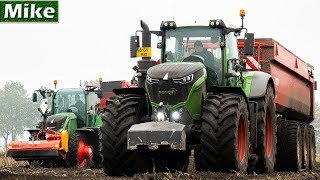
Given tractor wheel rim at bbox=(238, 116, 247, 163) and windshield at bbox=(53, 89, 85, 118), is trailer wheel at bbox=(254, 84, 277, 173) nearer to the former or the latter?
tractor wheel rim at bbox=(238, 116, 247, 163)

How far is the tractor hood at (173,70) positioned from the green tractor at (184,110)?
0.6 inches

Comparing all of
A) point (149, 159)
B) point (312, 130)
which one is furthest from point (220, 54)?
point (312, 130)

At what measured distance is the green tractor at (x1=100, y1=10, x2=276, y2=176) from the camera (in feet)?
35.5

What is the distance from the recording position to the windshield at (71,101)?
21.4m

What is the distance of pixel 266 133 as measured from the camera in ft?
48.5

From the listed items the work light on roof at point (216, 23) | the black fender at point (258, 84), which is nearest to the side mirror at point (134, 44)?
the work light on roof at point (216, 23)

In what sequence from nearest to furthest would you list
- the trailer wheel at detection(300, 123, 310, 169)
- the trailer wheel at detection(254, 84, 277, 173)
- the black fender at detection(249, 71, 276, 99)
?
the trailer wheel at detection(254, 84, 277, 173) → the black fender at detection(249, 71, 276, 99) → the trailer wheel at detection(300, 123, 310, 169)

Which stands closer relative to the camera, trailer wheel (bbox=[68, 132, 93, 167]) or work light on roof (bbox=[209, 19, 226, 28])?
work light on roof (bbox=[209, 19, 226, 28])

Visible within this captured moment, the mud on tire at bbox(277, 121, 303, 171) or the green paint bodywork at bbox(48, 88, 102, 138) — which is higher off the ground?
the green paint bodywork at bbox(48, 88, 102, 138)

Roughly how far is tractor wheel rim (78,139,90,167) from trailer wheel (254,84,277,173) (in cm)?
703

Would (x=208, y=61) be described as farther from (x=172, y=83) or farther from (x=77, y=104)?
(x=77, y=104)

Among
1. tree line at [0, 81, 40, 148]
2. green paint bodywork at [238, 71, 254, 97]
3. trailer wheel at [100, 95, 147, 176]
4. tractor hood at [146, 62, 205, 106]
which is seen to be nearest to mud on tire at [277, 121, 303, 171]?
green paint bodywork at [238, 71, 254, 97]

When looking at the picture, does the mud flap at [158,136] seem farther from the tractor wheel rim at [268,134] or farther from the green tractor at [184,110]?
the tractor wheel rim at [268,134]

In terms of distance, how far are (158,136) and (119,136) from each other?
1098mm
